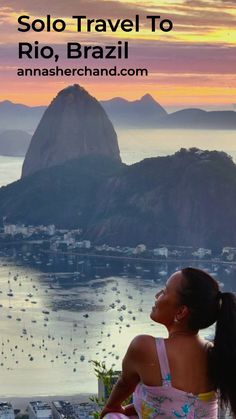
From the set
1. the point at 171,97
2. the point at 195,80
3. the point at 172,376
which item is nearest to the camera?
the point at 172,376

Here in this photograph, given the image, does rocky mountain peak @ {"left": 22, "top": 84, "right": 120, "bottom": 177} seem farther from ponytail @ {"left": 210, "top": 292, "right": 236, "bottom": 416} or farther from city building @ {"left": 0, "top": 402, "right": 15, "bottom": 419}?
ponytail @ {"left": 210, "top": 292, "right": 236, "bottom": 416}

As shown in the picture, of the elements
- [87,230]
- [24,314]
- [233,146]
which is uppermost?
[233,146]

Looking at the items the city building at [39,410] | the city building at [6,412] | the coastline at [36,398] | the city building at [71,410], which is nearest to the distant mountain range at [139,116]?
the coastline at [36,398]

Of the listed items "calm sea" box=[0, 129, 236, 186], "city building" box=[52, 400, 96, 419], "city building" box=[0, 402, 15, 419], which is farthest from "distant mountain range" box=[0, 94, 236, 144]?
"city building" box=[0, 402, 15, 419]

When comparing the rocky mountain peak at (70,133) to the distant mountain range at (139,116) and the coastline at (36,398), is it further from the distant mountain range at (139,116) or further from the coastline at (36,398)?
the coastline at (36,398)

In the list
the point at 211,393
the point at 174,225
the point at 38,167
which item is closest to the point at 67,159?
the point at 38,167

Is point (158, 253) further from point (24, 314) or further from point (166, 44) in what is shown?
point (166, 44)
